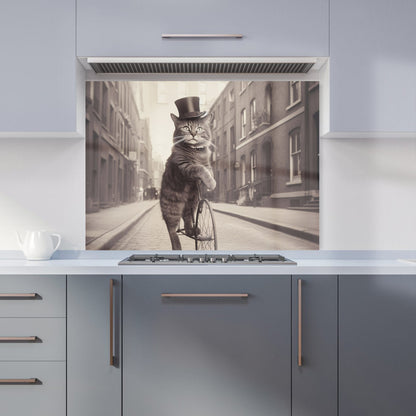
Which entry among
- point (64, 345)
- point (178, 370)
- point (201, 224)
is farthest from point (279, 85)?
point (64, 345)

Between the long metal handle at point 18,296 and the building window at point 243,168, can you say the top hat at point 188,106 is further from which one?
the long metal handle at point 18,296

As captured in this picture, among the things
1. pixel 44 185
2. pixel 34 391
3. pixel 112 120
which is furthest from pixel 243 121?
pixel 34 391

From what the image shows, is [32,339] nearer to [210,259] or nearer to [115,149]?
[210,259]

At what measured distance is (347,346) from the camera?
1922mm

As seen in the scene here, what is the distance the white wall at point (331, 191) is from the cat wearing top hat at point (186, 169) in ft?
1.74

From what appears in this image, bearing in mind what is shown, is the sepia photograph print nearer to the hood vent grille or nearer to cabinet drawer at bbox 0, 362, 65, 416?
the hood vent grille

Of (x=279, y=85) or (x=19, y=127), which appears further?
(x=279, y=85)

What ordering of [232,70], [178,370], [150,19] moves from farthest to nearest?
[232,70] → [150,19] → [178,370]

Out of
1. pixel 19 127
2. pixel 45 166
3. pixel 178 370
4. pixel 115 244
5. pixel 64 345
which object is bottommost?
pixel 178 370

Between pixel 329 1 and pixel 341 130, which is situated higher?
pixel 329 1

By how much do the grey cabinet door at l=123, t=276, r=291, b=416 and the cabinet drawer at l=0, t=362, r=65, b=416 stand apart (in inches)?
12.7

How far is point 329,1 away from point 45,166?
73.8 inches

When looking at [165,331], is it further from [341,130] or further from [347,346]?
[341,130]

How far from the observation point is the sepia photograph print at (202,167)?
2.43m
